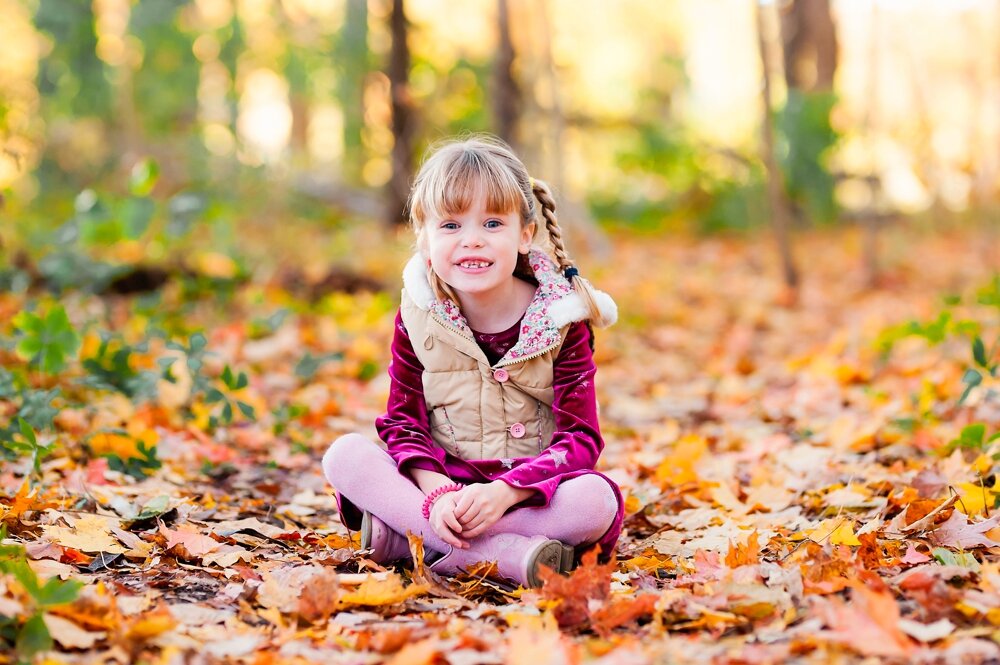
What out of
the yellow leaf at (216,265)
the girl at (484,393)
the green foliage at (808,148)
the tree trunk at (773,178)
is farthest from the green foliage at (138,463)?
the green foliage at (808,148)

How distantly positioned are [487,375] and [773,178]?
5251 mm

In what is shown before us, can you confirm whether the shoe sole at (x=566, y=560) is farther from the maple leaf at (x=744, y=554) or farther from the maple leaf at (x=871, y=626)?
the maple leaf at (x=871, y=626)

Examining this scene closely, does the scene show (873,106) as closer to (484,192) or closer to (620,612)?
(484,192)

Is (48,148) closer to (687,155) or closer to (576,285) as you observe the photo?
(687,155)

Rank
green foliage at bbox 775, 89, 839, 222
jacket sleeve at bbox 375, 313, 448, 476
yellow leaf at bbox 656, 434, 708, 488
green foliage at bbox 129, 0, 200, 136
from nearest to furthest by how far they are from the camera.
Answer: jacket sleeve at bbox 375, 313, 448, 476
yellow leaf at bbox 656, 434, 708, 488
green foliage at bbox 129, 0, 200, 136
green foliage at bbox 775, 89, 839, 222

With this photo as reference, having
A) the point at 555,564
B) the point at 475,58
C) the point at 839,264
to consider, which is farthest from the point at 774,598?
the point at 475,58

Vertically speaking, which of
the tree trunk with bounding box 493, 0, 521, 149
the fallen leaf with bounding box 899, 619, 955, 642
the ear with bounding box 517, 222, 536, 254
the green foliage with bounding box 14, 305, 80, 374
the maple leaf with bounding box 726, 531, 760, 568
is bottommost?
the maple leaf with bounding box 726, 531, 760, 568

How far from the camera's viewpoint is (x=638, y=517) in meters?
2.81

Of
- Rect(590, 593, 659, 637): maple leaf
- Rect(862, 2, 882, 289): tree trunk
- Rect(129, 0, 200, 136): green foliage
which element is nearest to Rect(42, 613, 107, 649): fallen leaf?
Rect(590, 593, 659, 637): maple leaf

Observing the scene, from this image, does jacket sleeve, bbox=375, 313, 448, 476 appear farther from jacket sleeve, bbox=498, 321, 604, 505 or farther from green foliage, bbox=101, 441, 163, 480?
green foliage, bbox=101, 441, 163, 480

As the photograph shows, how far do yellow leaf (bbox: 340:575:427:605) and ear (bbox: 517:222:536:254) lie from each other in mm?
891

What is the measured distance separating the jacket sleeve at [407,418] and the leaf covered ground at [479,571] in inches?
10.2

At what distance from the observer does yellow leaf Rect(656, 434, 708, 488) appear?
3113mm

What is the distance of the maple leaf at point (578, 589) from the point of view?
6.32 ft
